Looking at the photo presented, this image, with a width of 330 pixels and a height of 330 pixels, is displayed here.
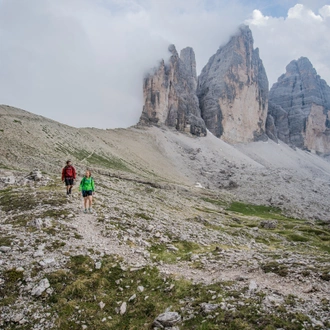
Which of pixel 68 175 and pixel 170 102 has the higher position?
pixel 170 102

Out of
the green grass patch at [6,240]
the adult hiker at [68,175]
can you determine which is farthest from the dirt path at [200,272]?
the adult hiker at [68,175]

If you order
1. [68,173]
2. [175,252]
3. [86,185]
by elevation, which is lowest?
[175,252]

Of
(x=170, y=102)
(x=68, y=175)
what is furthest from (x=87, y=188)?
(x=170, y=102)

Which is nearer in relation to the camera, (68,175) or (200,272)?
(200,272)

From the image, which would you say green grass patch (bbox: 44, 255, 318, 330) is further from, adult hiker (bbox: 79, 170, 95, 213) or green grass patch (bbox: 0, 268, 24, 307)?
adult hiker (bbox: 79, 170, 95, 213)

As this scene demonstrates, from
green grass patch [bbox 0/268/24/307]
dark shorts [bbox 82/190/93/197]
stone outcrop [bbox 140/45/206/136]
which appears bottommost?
green grass patch [bbox 0/268/24/307]

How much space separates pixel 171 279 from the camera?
11.6 metres

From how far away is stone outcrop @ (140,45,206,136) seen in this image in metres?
157

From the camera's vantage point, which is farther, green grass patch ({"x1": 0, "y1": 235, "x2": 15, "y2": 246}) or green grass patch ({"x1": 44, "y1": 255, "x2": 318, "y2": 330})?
green grass patch ({"x1": 0, "y1": 235, "x2": 15, "y2": 246})

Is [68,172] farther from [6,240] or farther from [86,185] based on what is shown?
[6,240]

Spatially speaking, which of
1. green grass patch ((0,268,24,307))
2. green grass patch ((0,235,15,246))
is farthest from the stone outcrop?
green grass patch ((0,268,24,307))

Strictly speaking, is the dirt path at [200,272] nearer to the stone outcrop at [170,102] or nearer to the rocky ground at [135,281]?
the rocky ground at [135,281]

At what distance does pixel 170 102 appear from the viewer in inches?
6506

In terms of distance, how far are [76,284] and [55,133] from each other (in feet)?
252
